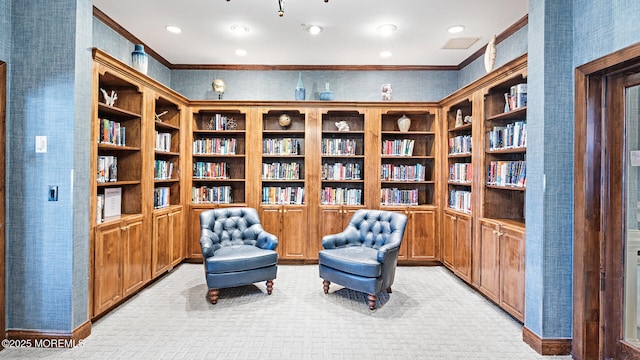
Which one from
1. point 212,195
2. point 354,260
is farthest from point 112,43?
point 354,260

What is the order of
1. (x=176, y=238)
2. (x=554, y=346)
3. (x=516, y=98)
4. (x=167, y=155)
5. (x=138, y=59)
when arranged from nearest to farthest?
(x=554, y=346) < (x=516, y=98) < (x=138, y=59) < (x=176, y=238) < (x=167, y=155)

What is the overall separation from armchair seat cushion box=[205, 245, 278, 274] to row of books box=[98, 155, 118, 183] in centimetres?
134

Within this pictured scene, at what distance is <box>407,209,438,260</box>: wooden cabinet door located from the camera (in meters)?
4.91

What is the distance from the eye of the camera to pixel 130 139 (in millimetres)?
3820

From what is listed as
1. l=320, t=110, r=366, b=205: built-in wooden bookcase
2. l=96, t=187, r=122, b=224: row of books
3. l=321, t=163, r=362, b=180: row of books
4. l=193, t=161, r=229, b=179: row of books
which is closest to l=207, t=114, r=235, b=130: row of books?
l=193, t=161, r=229, b=179: row of books

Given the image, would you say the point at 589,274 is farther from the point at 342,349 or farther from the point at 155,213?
the point at 155,213

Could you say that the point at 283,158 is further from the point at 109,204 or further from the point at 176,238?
the point at 109,204

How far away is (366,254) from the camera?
3.64 meters

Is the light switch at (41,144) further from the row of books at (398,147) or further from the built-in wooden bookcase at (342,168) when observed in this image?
the row of books at (398,147)

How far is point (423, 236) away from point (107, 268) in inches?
155

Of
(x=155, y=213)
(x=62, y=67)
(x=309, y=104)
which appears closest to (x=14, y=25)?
(x=62, y=67)

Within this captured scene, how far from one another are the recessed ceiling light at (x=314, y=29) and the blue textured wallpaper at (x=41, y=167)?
222 centimetres

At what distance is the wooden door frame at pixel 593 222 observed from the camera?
2426 millimetres

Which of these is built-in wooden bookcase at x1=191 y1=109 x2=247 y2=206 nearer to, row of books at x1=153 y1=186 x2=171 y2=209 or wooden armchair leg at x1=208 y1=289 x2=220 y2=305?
row of books at x1=153 y1=186 x2=171 y2=209
